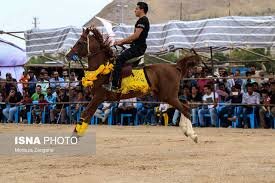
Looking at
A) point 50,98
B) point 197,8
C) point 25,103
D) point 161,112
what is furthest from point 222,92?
point 197,8

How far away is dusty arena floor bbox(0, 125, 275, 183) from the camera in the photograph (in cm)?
826

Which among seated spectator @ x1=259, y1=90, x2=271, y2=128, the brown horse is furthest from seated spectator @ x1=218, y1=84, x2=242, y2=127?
the brown horse

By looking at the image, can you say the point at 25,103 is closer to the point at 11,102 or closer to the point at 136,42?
the point at 11,102

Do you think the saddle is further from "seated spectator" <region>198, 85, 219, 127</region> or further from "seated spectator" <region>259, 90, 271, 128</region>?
"seated spectator" <region>198, 85, 219, 127</region>

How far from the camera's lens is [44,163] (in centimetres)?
981

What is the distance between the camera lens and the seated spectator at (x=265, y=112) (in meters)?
18.1

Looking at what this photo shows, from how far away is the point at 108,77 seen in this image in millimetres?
11984

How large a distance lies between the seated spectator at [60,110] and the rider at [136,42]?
Answer: 9.94 metres

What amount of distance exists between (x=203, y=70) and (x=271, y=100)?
361 centimetres

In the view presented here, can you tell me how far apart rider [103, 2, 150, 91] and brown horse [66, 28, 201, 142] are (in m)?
0.16

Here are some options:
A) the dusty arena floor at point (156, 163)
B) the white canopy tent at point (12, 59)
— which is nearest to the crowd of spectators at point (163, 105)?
the dusty arena floor at point (156, 163)

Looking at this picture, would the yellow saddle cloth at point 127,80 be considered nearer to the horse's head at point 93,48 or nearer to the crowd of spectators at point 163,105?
the horse's head at point 93,48

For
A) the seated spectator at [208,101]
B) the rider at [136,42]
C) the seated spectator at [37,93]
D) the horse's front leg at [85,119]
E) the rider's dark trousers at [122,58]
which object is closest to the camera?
Result: the horse's front leg at [85,119]

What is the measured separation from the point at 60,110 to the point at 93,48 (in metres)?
10.2
